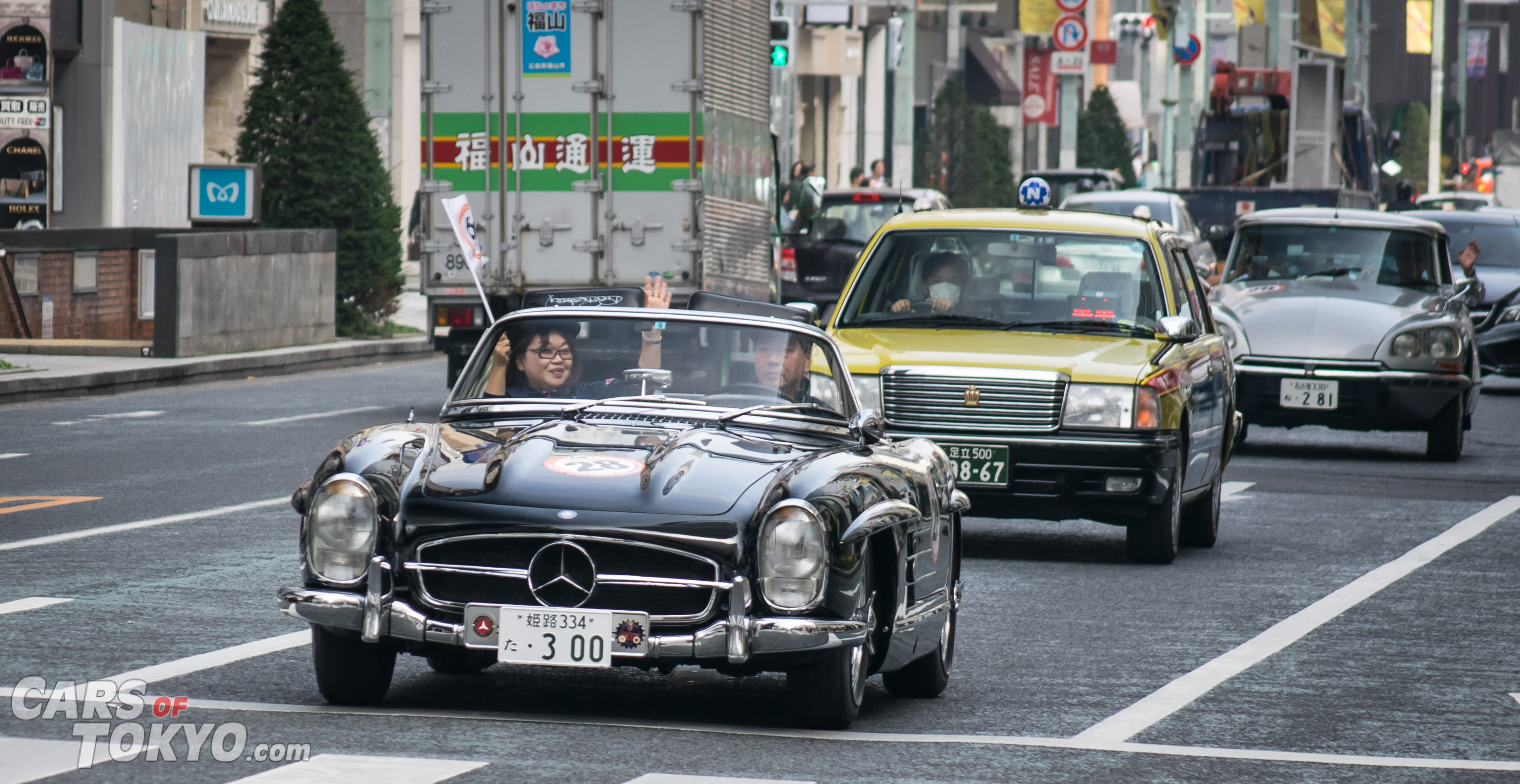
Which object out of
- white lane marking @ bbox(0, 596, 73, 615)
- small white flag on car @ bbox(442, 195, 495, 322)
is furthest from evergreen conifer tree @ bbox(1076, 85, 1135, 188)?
white lane marking @ bbox(0, 596, 73, 615)

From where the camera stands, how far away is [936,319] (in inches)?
484

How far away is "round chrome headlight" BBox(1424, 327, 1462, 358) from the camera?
1722 cm

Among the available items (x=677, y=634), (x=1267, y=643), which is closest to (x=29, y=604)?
(x=677, y=634)

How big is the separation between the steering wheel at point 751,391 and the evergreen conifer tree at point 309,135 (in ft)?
71.4

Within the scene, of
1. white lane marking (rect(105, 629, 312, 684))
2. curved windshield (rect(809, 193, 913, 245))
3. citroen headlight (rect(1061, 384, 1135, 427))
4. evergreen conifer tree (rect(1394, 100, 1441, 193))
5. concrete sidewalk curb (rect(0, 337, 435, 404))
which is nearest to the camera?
white lane marking (rect(105, 629, 312, 684))

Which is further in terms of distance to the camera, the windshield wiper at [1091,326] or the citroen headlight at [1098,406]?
the windshield wiper at [1091,326]

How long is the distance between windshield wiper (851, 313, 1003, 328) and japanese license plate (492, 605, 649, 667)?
232 inches

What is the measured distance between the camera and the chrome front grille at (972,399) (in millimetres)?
11422

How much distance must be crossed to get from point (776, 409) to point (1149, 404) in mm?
4125

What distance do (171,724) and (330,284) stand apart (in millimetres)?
21883

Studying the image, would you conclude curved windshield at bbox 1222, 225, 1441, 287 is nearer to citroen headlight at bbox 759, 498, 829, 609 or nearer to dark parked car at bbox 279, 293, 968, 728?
dark parked car at bbox 279, 293, 968, 728

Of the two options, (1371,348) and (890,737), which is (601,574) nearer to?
(890,737)

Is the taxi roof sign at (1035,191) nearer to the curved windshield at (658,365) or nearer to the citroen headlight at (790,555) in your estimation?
the curved windshield at (658,365)

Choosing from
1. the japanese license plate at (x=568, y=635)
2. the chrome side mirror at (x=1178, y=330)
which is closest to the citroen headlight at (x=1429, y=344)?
the chrome side mirror at (x=1178, y=330)
